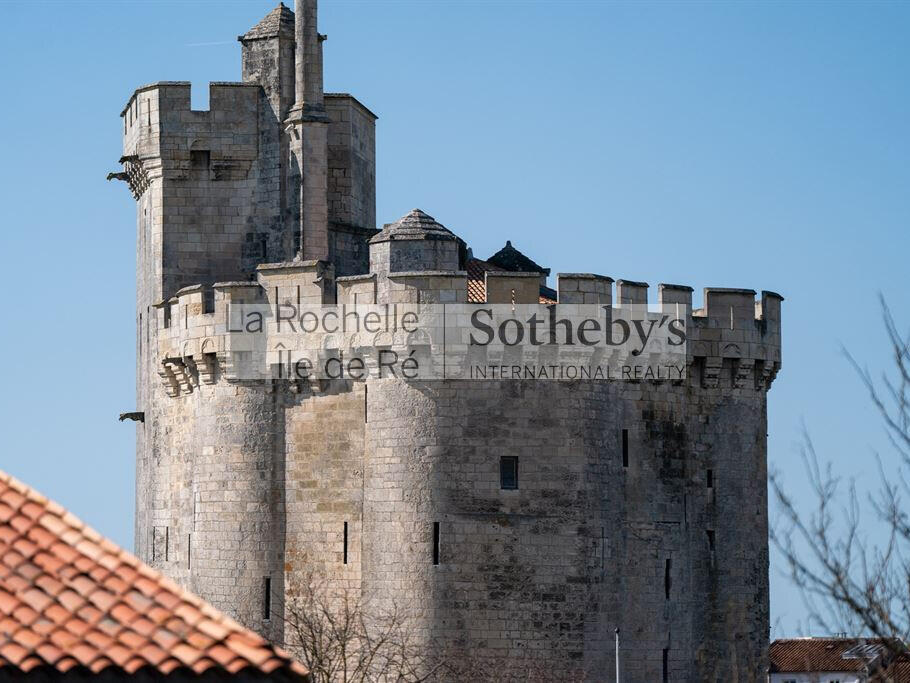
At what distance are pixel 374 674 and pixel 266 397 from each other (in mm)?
5618

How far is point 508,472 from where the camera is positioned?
38.3 metres

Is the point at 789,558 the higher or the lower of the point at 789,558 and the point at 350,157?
the lower

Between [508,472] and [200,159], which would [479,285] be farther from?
[200,159]

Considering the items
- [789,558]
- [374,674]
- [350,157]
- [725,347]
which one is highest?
[350,157]

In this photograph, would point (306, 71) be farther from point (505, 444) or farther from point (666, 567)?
point (666, 567)

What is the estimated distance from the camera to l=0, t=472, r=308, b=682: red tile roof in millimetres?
18016

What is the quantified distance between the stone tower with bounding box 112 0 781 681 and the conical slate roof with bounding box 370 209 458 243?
0.07 metres

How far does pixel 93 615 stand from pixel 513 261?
28.3 metres

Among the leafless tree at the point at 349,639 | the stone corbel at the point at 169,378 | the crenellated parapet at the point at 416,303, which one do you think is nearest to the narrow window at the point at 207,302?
the crenellated parapet at the point at 416,303

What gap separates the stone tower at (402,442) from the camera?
38.1 metres

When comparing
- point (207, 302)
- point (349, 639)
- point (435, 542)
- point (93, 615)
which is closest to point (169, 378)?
point (207, 302)

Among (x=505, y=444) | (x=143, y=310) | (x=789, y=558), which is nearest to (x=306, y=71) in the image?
(x=143, y=310)

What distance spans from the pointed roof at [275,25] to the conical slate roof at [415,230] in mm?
6561

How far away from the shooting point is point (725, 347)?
42438 millimetres
